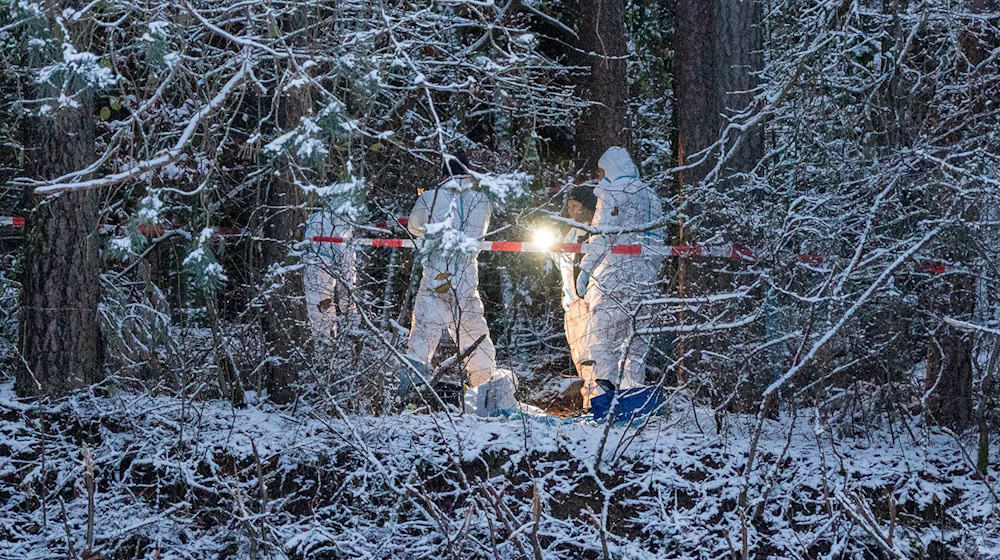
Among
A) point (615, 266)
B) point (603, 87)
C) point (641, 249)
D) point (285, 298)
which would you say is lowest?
point (285, 298)

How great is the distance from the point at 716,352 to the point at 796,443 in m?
0.74

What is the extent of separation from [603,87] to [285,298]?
18.4 feet

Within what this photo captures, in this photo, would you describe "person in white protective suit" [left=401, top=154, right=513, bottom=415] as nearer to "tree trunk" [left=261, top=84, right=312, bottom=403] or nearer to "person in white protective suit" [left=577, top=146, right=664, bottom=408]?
"person in white protective suit" [left=577, top=146, right=664, bottom=408]

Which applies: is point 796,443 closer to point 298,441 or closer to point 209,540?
point 298,441

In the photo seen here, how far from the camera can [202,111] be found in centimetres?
578

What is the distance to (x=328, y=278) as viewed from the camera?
26.4 feet

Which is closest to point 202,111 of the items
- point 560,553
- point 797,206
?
point 560,553

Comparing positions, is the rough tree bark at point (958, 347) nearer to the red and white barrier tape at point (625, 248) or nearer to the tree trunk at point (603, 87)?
the red and white barrier tape at point (625, 248)

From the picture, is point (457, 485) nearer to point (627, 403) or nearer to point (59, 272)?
point (627, 403)

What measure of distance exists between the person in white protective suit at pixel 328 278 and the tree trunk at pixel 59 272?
1.45 meters

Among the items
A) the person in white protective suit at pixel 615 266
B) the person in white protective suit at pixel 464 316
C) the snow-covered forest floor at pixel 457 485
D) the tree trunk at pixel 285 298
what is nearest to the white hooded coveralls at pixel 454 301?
the person in white protective suit at pixel 464 316

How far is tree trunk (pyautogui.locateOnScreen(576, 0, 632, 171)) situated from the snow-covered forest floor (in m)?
5.16

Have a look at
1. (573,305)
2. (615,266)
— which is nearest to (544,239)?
(573,305)

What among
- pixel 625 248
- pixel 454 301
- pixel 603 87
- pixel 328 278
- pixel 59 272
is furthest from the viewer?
pixel 603 87
